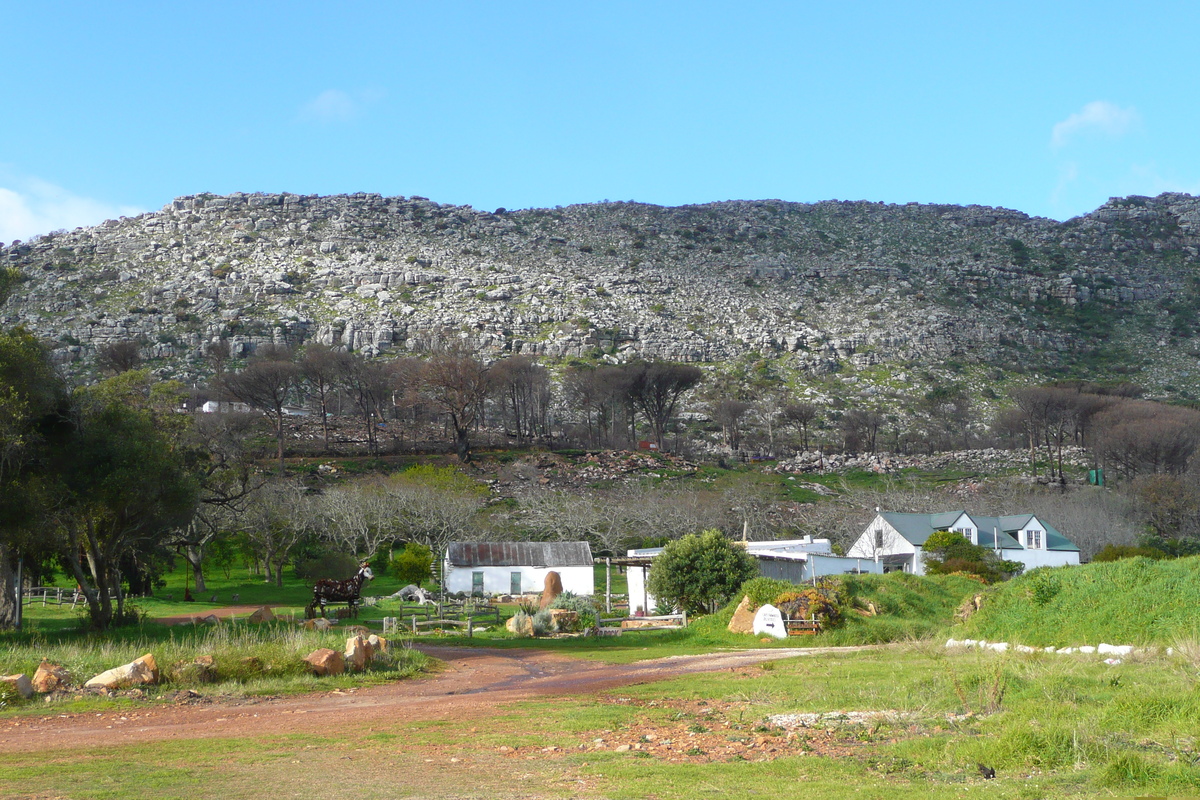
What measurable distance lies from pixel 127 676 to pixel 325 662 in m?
3.27

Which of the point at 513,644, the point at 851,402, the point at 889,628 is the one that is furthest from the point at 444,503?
the point at 851,402

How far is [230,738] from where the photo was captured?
11391 mm

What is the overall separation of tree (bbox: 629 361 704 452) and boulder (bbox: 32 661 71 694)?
6943 centimetres

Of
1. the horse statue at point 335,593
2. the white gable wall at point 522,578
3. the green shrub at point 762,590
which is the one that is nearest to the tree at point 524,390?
the white gable wall at point 522,578

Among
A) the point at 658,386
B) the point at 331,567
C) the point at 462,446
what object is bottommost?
the point at 331,567

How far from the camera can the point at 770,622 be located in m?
26.1

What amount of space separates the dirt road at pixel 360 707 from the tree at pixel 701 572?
35.8 feet

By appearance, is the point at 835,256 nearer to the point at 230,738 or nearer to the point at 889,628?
the point at 889,628

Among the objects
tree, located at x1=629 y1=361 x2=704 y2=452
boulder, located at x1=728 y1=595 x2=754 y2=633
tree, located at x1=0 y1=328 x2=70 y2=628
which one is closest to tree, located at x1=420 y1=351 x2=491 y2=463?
tree, located at x1=629 y1=361 x2=704 y2=452

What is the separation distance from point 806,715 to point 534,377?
250ft

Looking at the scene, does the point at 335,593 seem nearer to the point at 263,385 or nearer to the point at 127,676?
the point at 127,676

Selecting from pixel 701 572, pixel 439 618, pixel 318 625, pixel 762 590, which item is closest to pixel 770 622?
pixel 762 590

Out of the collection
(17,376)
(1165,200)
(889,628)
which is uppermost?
(1165,200)

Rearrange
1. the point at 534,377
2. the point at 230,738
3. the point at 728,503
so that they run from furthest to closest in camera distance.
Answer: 1. the point at 534,377
2. the point at 728,503
3. the point at 230,738
